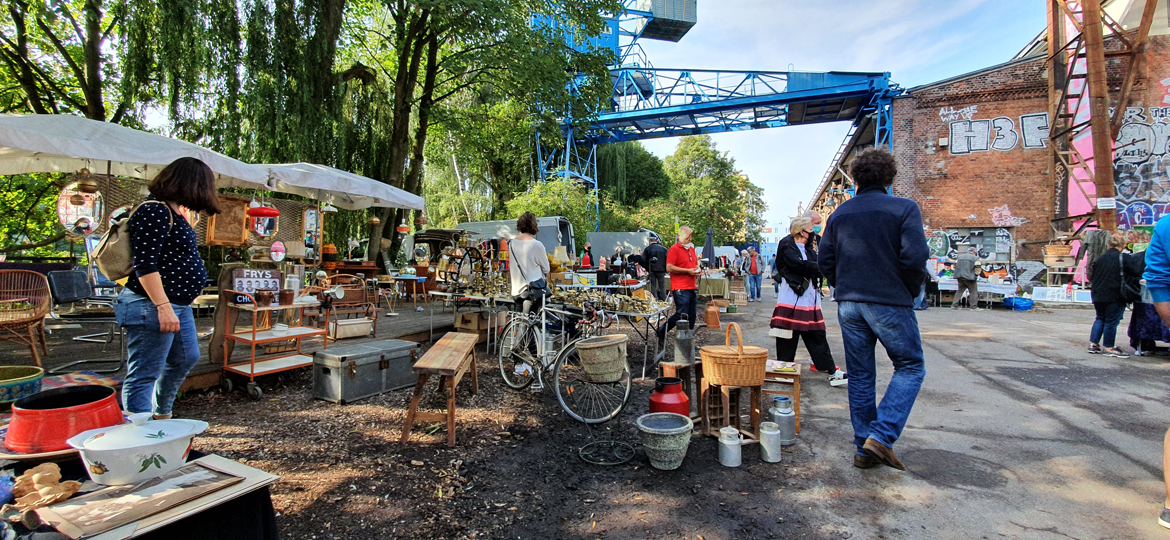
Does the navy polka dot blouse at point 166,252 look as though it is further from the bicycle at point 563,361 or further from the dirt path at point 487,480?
the bicycle at point 563,361

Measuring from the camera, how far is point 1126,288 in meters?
7.18

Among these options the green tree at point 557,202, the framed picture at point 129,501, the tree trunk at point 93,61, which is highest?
the tree trunk at point 93,61

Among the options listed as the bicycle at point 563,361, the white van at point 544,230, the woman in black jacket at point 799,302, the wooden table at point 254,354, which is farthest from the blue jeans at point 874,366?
the white van at point 544,230

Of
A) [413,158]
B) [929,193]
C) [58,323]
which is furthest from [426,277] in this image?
[929,193]

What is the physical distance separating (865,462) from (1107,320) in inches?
277

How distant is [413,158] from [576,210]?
9333mm

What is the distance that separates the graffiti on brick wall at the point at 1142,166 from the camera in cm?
1667

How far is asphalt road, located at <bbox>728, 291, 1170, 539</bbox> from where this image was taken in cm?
283

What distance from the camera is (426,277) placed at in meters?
12.1

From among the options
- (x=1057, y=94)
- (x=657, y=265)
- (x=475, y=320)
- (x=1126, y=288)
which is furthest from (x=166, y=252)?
(x=1057, y=94)

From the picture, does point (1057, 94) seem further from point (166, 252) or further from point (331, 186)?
point (166, 252)

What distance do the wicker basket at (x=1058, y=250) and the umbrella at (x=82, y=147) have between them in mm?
20769

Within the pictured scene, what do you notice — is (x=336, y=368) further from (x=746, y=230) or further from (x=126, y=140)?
(x=746, y=230)

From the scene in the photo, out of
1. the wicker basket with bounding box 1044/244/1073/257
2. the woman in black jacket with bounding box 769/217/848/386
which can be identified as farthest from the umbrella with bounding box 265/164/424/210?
the wicker basket with bounding box 1044/244/1073/257
